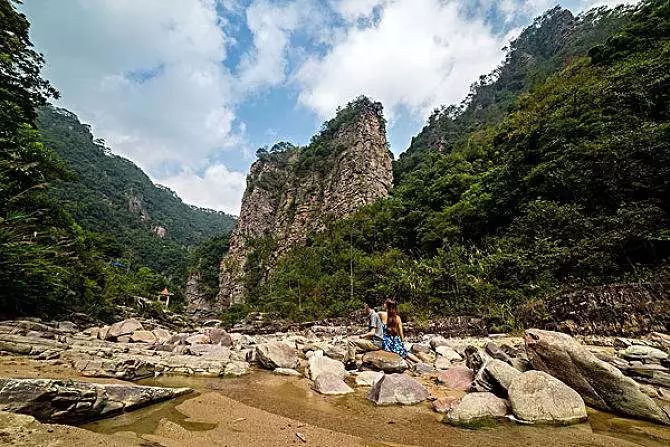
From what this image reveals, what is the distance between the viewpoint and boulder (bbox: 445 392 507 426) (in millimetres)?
4129

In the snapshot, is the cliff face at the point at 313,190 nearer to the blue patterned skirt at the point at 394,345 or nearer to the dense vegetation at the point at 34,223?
the dense vegetation at the point at 34,223

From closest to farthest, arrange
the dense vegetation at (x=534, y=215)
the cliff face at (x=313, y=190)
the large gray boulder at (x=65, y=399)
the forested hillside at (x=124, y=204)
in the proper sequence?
1. the large gray boulder at (x=65, y=399)
2. the dense vegetation at (x=534, y=215)
3. the cliff face at (x=313, y=190)
4. the forested hillside at (x=124, y=204)

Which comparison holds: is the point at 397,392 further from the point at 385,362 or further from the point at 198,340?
the point at 198,340

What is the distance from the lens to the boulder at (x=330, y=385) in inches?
222

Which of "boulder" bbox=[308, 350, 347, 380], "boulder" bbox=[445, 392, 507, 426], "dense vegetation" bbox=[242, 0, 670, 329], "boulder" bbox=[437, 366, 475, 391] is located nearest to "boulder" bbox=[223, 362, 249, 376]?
"boulder" bbox=[308, 350, 347, 380]

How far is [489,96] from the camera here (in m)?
73.0

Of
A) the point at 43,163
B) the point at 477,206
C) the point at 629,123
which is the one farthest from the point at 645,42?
the point at 43,163

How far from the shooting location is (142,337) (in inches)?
438

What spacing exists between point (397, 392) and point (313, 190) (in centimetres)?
4977

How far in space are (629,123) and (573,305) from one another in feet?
38.3

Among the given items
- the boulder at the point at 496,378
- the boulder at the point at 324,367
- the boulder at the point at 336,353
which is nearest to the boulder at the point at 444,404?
the boulder at the point at 496,378

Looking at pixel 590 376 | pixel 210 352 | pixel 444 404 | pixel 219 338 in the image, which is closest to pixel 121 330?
pixel 219 338

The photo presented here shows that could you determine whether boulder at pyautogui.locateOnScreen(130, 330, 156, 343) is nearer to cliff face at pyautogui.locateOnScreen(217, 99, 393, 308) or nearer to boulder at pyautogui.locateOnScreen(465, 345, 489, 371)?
boulder at pyautogui.locateOnScreen(465, 345, 489, 371)

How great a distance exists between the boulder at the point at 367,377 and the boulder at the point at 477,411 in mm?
1802
